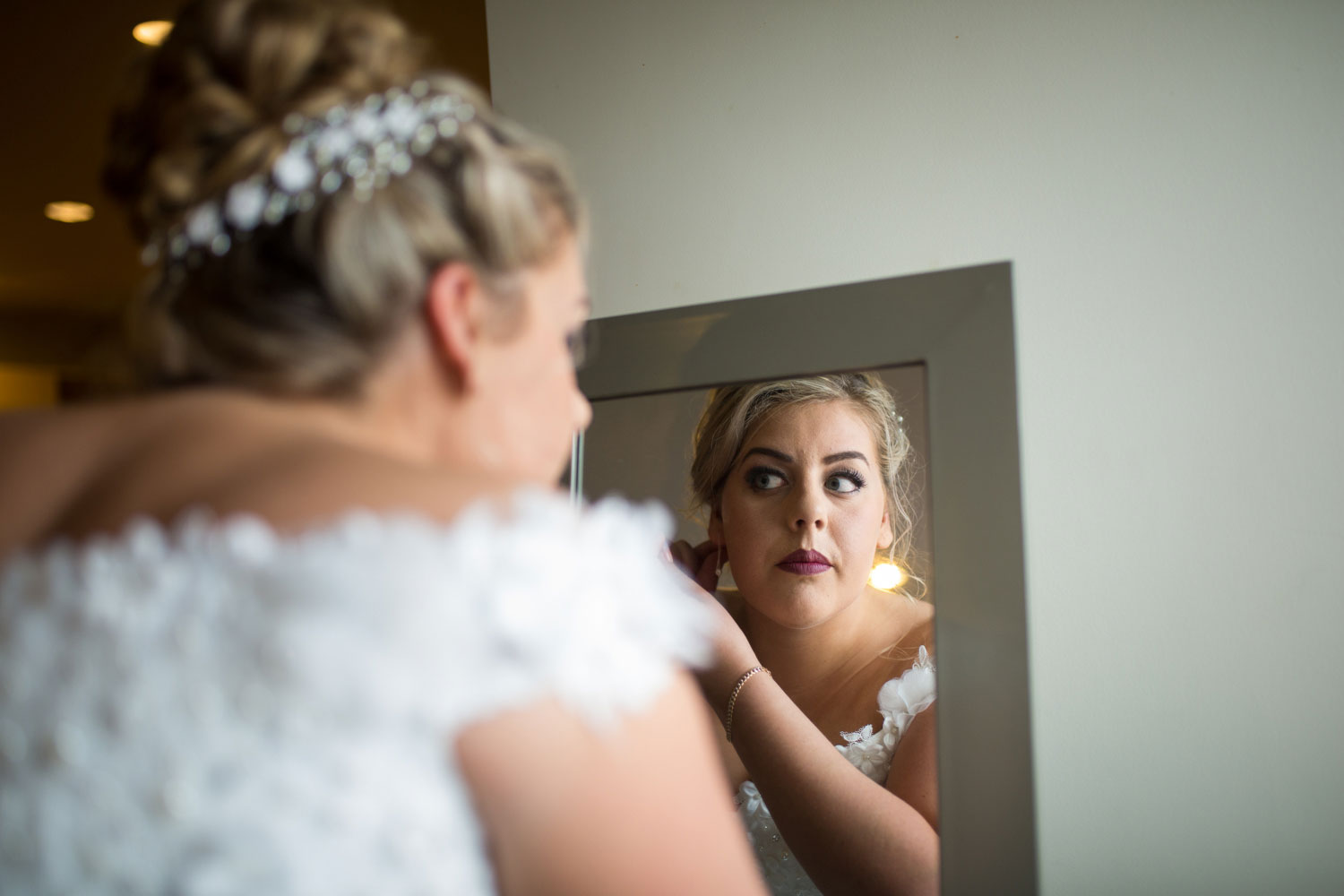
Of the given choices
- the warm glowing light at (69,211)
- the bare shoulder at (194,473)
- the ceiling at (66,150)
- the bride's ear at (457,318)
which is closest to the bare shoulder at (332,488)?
the bare shoulder at (194,473)

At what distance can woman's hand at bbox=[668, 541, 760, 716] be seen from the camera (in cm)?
107

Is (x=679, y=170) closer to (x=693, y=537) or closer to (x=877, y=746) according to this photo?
(x=693, y=537)

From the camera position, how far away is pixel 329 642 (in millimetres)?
477

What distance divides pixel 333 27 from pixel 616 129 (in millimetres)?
652

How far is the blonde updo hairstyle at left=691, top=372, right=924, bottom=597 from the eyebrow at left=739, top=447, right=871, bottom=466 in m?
0.02

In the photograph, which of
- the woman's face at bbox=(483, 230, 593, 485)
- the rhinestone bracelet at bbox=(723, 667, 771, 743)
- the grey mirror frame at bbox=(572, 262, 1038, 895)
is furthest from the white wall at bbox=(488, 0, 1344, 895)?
the woman's face at bbox=(483, 230, 593, 485)

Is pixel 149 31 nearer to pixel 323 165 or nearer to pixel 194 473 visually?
pixel 323 165

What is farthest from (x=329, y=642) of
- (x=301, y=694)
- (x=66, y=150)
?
(x=66, y=150)

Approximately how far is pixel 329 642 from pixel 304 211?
27 cm

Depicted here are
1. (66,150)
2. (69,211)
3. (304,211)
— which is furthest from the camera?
(69,211)

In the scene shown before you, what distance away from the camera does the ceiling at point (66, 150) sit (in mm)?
1666

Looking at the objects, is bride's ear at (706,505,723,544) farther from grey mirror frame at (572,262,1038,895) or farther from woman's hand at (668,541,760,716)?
grey mirror frame at (572,262,1038,895)

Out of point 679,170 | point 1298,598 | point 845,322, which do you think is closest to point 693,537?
point 845,322

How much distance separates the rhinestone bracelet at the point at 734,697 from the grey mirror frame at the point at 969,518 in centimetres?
19
